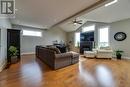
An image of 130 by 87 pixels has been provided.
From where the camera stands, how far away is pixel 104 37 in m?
8.41

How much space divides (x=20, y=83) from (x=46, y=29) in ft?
28.1

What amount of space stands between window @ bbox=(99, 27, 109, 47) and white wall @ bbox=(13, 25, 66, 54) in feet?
16.1

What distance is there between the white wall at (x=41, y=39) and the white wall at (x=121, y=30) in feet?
19.5

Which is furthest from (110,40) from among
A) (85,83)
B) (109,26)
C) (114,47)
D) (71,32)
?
(85,83)

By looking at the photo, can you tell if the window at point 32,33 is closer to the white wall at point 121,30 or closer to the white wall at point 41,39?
the white wall at point 41,39

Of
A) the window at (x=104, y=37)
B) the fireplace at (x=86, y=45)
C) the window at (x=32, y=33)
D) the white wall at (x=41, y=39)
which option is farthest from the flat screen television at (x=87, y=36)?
the window at (x=32, y=33)

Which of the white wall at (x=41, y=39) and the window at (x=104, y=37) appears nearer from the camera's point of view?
the window at (x=104, y=37)

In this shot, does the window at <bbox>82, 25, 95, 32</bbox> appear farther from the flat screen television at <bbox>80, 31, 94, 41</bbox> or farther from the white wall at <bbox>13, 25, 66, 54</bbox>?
the white wall at <bbox>13, 25, 66, 54</bbox>

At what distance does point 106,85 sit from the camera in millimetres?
2676

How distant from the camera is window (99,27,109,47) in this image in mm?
8199

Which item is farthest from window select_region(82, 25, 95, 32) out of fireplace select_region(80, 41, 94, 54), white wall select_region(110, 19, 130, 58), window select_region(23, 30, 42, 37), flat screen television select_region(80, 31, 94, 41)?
window select_region(23, 30, 42, 37)

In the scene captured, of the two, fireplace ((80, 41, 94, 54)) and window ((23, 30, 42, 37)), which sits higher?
window ((23, 30, 42, 37))

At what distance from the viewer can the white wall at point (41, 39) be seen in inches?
367

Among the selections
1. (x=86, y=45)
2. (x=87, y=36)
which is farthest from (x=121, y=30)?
(x=86, y=45)
